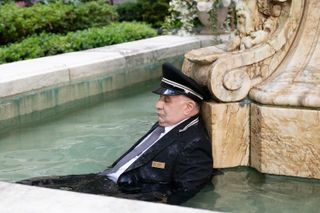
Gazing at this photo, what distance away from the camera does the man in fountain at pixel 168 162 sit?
3.09 m

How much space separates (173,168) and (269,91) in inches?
27.4

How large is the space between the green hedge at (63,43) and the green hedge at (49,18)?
0.76 metres

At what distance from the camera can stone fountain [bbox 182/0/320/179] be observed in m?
3.33

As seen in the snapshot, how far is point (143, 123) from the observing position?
5.00 m

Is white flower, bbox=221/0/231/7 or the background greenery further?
white flower, bbox=221/0/231/7

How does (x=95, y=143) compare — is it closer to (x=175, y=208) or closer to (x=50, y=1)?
(x=175, y=208)

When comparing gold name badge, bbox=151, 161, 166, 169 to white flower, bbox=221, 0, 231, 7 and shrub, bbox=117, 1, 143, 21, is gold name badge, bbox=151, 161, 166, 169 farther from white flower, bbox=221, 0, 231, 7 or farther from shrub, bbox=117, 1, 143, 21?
shrub, bbox=117, 1, 143, 21

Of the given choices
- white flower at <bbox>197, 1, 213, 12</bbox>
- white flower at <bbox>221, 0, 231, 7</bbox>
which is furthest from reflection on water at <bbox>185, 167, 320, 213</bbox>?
white flower at <bbox>197, 1, 213, 12</bbox>

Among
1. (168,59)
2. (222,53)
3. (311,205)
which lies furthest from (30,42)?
(311,205)

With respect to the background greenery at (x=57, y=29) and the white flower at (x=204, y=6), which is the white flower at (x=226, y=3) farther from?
the background greenery at (x=57, y=29)

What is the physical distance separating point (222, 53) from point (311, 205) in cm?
99

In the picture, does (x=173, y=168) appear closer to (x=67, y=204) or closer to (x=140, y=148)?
(x=140, y=148)

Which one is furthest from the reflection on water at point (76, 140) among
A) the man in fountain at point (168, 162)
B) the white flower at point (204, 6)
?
the white flower at point (204, 6)

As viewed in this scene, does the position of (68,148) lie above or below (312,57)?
below
